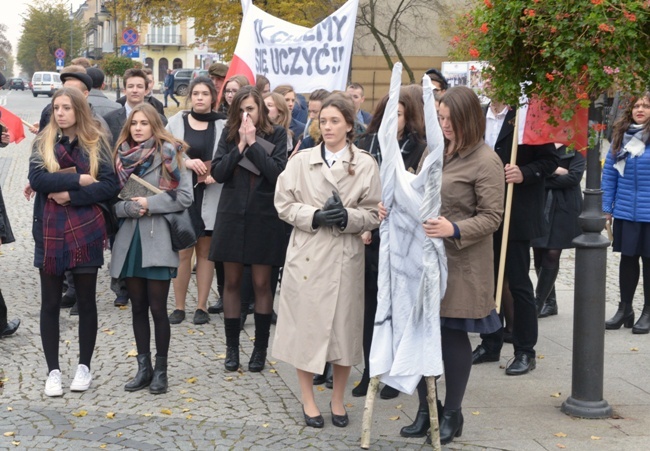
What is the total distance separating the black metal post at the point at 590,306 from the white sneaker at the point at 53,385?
3074 mm

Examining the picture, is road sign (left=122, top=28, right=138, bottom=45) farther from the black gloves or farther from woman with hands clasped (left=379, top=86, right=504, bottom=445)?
woman with hands clasped (left=379, top=86, right=504, bottom=445)

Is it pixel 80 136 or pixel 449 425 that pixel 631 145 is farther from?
pixel 80 136

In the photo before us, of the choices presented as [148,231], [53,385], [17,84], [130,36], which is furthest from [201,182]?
[17,84]

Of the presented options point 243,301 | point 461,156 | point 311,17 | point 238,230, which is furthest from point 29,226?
point 311,17

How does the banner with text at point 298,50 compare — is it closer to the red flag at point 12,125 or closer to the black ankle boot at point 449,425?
the red flag at point 12,125

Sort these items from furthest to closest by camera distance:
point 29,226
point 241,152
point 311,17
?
1. point 311,17
2. point 29,226
3. point 241,152

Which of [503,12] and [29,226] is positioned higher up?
[503,12]

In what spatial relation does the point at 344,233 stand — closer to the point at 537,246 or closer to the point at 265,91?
the point at 537,246

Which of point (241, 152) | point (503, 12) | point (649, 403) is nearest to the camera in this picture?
point (503, 12)

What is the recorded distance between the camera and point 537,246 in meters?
Answer: 8.15

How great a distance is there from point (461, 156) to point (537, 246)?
3.04m

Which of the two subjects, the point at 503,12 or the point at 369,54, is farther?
the point at 369,54

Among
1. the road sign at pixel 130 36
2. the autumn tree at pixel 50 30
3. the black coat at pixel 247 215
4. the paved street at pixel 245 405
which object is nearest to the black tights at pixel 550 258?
the paved street at pixel 245 405

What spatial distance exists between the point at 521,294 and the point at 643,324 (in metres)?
1.93
